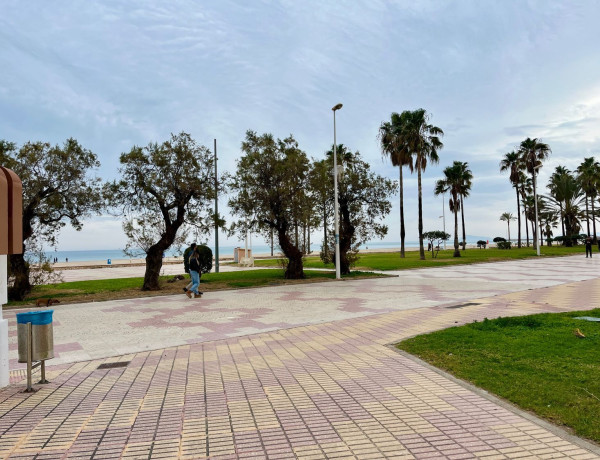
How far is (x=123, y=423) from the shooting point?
4281mm

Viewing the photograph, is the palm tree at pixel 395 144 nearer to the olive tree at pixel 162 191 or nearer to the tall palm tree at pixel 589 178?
the olive tree at pixel 162 191

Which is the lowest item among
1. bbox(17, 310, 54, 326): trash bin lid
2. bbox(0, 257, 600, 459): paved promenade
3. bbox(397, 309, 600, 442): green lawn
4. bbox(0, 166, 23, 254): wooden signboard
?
bbox(0, 257, 600, 459): paved promenade

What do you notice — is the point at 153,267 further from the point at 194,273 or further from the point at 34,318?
the point at 34,318

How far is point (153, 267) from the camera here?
58.8 feet

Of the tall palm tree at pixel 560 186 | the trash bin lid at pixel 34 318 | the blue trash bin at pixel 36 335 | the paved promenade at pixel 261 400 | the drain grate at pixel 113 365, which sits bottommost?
the drain grate at pixel 113 365

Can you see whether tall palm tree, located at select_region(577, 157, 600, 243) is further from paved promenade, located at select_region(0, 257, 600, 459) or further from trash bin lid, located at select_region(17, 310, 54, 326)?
trash bin lid, located at select_region(17, 310, 54, 326)

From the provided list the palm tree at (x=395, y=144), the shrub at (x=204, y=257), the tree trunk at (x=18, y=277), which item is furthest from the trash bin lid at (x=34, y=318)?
the palm tree at (x=395, y=144)

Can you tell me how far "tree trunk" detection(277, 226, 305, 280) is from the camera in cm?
2109

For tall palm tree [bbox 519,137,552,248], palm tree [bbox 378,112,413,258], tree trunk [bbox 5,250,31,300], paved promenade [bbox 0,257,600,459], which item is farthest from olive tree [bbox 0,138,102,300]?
tall palm tree [bbox 519,137,552,248]

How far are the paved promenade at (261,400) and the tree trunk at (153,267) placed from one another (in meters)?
7.81

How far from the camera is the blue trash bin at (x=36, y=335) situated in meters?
5.67

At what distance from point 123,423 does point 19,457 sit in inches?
35.7

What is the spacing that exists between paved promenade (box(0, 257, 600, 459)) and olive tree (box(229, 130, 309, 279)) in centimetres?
1036

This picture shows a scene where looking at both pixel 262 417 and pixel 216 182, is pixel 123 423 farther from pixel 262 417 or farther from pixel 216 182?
pixel 216 182
